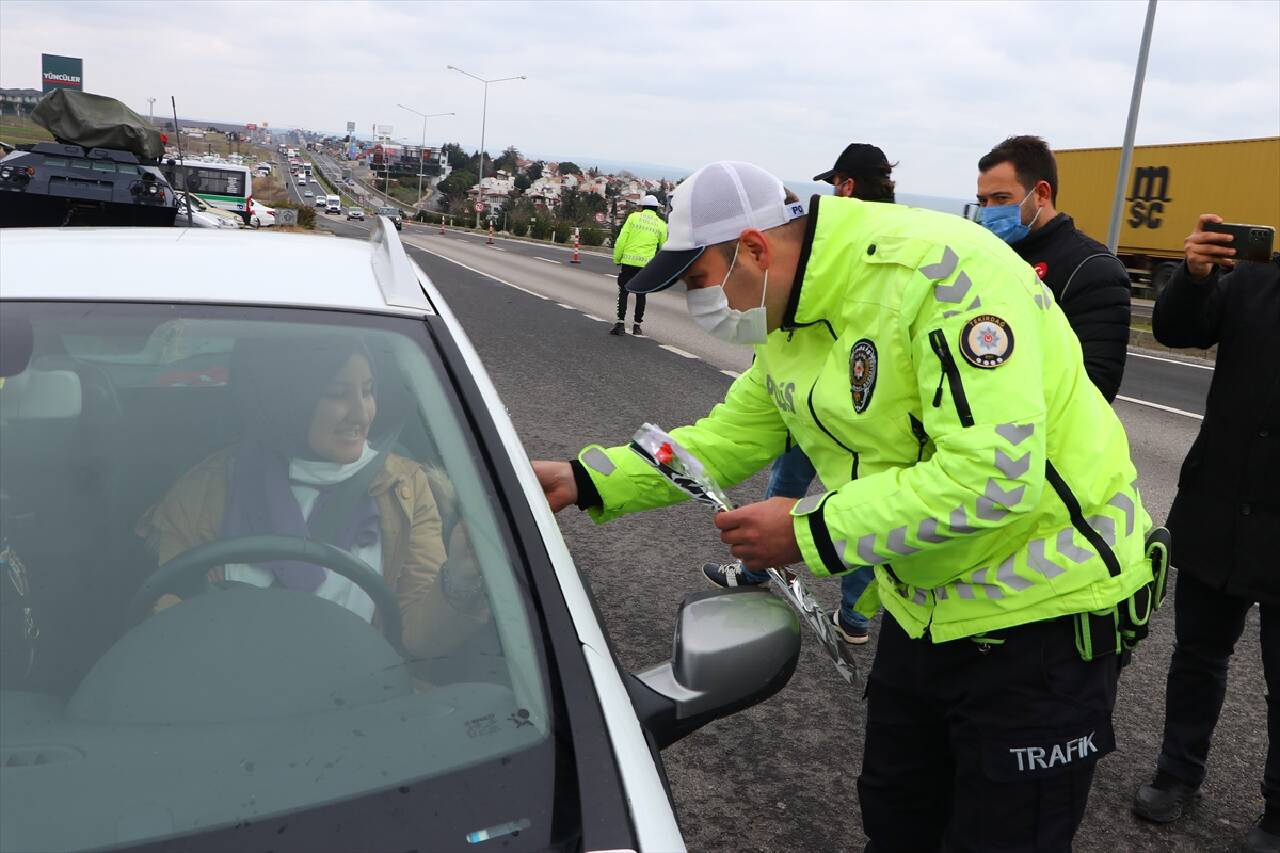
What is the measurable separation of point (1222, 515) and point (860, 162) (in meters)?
2.42

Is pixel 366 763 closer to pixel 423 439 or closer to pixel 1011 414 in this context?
pixel 423 439

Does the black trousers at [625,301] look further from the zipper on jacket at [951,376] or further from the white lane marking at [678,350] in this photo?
the zipper on jacket at [951,376]

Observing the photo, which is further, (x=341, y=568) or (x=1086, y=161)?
(x=1086, y=161)

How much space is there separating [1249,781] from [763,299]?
261 centimetres

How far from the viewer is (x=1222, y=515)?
3.12 metres

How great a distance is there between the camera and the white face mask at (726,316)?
2086 mm

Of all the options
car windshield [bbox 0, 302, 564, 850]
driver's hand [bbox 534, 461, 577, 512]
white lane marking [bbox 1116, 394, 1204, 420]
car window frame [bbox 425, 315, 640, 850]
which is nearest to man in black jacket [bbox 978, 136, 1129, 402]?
driver's hand [bbox 534, 461, 577, 512]

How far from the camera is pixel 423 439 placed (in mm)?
1869

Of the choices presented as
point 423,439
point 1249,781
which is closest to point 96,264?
point 423,439

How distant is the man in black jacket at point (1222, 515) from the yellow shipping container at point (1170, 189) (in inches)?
911

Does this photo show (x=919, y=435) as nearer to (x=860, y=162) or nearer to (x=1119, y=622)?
(x=1119, y=622)

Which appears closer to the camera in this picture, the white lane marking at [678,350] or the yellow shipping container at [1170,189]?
the white lane marking at [678,350]

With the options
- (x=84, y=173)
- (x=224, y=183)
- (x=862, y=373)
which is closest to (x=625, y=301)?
(x=84, y=173)

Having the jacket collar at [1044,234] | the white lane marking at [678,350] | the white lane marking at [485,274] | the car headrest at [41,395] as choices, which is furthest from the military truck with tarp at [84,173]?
the car headrest at [41,395]
